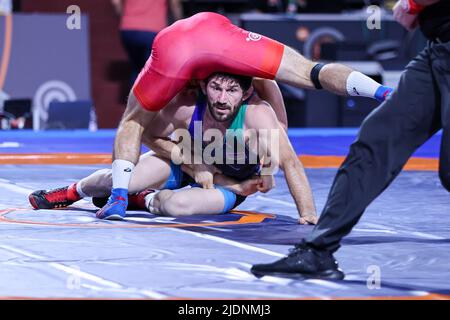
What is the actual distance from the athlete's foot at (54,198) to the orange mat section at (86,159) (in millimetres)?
2012

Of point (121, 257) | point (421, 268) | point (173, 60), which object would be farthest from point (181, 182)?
point (421, 268)

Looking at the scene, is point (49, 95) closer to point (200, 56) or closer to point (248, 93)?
point (248, 93)

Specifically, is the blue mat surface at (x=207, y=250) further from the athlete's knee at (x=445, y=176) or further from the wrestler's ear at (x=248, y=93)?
the wrestler's ear at (x=248, y=93)

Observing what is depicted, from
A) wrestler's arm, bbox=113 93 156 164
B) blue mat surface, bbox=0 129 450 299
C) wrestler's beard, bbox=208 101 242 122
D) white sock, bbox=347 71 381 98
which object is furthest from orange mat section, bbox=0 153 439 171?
white sock, bbox=347 71 381 98

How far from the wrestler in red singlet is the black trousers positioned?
47.3 inches

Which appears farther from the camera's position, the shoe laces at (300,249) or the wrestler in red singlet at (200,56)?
the wrestler in red singlet at (200,56)

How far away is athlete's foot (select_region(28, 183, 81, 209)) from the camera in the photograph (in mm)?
4863

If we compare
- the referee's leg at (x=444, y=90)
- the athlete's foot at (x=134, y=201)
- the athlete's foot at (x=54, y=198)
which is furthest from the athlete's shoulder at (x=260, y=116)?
the referee's leg at (x=444, y=90)

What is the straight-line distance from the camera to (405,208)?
491cm

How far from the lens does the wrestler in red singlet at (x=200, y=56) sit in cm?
432

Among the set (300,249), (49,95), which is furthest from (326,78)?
(49,95)

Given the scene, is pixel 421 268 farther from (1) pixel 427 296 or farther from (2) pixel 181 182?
(2) pixel 181 182

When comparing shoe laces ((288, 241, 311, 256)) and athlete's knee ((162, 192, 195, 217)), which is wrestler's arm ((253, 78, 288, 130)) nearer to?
athlete's knee ((162, 192, 195, 217))

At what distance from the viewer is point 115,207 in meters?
4.53
